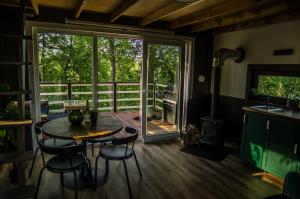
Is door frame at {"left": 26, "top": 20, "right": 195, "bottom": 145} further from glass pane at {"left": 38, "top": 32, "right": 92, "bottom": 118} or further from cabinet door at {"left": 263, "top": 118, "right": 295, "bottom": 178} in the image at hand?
cabinet door at {"left": 263, "top": 118, "right": 295, "bottom": 178}

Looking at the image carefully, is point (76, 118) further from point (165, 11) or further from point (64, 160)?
point (165, 11)

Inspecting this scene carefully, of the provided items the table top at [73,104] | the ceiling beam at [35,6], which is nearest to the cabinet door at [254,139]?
the table top at [73,104]

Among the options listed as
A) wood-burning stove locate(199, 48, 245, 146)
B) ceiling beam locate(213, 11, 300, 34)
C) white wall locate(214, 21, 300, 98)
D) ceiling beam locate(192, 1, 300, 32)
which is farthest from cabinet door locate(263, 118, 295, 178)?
ceiling beam locate(213, 11, 300, 34)

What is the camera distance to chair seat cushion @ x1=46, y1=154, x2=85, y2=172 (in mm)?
2145

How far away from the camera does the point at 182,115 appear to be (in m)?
4.58

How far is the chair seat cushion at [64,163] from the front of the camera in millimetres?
2145

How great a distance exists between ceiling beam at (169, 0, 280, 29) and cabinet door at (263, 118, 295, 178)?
1.49 metres

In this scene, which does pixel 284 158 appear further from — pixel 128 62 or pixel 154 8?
pixel 128 62

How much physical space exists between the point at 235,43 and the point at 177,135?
2.20 metres

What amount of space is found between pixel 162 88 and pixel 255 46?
1874 millimetres

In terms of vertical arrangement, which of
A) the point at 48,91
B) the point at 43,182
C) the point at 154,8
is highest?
the point at 154,8

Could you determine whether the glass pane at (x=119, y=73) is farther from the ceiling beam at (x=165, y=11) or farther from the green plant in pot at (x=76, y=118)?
the green plant in pot at (x=76, y=118)

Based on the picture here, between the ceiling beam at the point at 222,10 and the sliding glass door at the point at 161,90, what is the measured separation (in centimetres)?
59

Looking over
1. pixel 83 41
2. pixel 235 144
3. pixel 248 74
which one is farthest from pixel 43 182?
pixel 248 74
